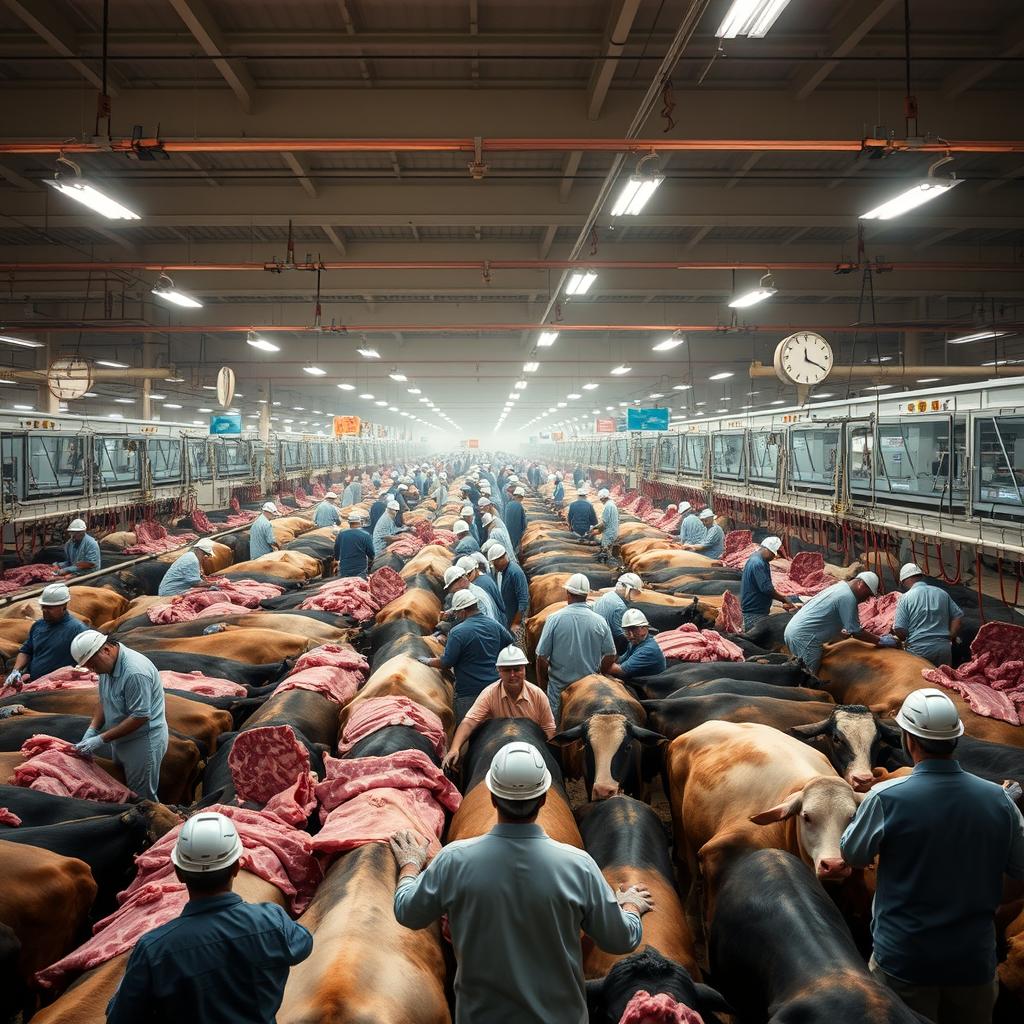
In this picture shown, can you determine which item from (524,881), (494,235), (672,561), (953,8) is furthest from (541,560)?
(524,881)

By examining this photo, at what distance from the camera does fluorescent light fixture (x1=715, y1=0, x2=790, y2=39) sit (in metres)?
4.91

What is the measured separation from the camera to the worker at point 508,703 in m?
5.52

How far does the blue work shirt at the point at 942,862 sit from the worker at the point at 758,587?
6633 mm

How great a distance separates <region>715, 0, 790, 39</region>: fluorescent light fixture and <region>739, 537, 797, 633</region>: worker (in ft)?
19.9

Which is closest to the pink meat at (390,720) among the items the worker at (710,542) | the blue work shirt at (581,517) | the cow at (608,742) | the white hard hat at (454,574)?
the cow at (608,742)

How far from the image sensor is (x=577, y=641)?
745 cm

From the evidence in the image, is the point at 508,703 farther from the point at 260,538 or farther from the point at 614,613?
the point at 260,538

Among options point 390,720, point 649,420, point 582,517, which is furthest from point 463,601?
point 649,420

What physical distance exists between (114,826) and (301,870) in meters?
1.36

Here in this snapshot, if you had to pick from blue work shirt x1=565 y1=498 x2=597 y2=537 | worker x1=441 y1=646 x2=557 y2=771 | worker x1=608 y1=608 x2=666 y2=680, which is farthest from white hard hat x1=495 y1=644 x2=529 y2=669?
blue work shirt x1=565 y1=498 x2=597 y2=537

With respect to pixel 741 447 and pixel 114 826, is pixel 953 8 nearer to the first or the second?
pixel 741 447

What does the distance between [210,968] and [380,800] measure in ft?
7.70

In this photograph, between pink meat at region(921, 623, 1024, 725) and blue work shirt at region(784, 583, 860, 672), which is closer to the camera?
pink meat at region(921, 623, 1024, 725)

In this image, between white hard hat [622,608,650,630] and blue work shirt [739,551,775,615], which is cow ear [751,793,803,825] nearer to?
white hard hat [622,608,650,630]
